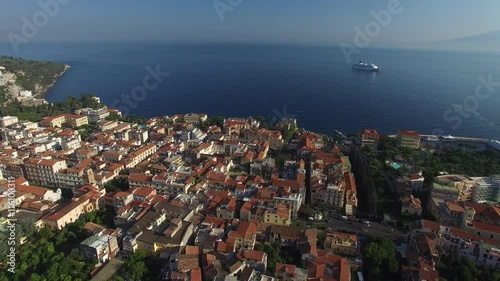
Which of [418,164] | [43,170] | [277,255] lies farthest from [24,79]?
[418,164]

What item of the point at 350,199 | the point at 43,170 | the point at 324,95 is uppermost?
the point at 324,95

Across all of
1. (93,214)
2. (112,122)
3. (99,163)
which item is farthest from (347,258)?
(112,122)

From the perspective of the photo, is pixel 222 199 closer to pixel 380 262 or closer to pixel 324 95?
pixel 380 262

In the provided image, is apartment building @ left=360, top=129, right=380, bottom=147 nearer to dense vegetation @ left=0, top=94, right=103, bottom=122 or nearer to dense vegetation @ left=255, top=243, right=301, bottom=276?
dense vegetation @ left=255, top=243, right=301, bottom=276


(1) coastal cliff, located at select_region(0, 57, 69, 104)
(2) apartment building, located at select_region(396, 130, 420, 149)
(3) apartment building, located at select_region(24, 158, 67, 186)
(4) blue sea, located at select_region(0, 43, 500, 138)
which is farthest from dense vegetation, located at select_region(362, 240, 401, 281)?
(1) coastal cliff, located at select_region(0, 57, 69, 104)

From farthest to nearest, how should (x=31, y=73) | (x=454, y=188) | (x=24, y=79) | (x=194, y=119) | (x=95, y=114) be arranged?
(x=31, y=73)
(x=24, y=79)
(x=95, y=114)
(x=194, y=119)
(x=454, y=188)

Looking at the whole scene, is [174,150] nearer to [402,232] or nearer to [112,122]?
[112,122]
